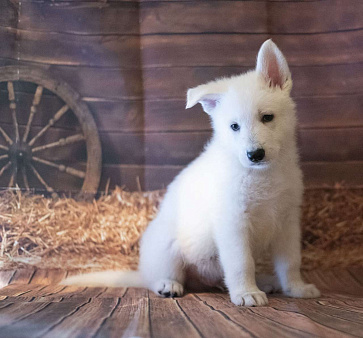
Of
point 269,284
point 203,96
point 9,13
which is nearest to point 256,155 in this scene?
point 203,96

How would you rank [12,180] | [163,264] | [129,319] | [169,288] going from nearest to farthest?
[129,319] < [169,288] < [163,264] < [12,180]

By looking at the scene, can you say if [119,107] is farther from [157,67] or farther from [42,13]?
[42,13]

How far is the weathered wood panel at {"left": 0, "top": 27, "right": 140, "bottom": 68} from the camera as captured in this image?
353 centimetres

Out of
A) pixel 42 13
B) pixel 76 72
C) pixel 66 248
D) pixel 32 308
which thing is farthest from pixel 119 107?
pixel 32 308

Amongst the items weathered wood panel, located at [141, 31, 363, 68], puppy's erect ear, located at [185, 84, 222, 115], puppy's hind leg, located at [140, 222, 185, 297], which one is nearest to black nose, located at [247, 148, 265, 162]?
puppy's erect ear, located at [185, 84, 222, 115]

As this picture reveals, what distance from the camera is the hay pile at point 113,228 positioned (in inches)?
140

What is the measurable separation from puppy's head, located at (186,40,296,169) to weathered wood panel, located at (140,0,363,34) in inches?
36.1

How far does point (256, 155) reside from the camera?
101 inches

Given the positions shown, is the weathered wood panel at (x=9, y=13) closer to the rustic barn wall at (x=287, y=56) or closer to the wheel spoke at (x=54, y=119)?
the wheel spoke at (x=54, y=119)

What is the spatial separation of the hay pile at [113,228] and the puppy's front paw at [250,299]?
1218mm

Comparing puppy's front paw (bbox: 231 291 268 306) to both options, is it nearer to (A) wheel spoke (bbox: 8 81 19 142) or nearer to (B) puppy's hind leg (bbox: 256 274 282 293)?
(B) puppy's hind leg (bbox: 256 274 282 293)

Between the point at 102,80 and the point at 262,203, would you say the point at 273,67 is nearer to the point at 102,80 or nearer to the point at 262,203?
the point at 262,203

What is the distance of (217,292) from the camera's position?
3197mm

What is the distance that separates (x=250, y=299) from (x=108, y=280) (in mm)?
1181
